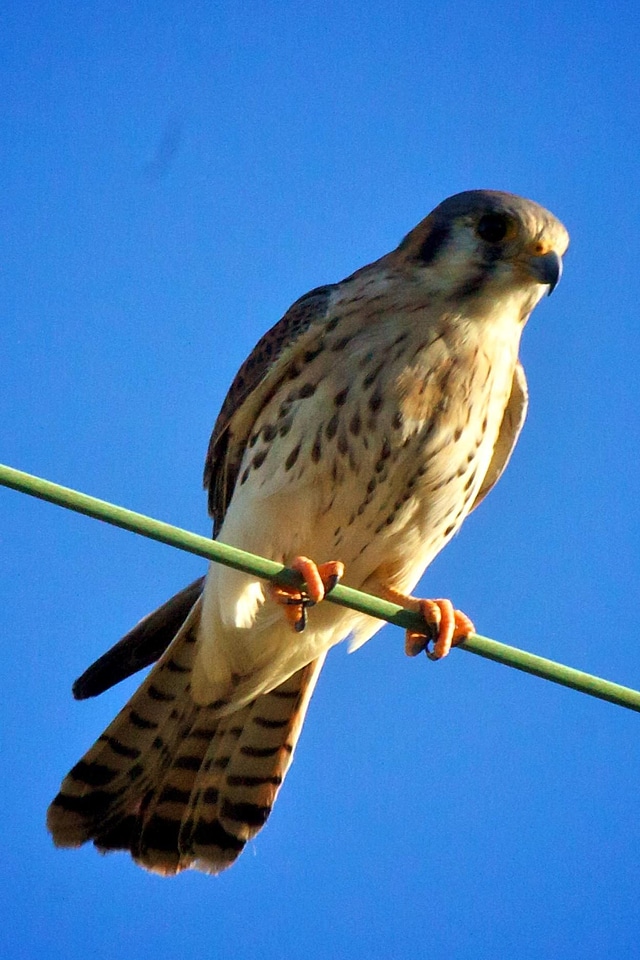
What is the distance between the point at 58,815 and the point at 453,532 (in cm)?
133

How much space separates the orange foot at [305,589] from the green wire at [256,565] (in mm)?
479

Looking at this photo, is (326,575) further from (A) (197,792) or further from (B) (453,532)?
(A) (197,792)

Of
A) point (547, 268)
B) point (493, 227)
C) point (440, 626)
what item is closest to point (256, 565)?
point (440, 626)

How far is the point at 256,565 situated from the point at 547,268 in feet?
5.31

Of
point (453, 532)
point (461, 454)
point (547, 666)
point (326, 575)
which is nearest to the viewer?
point (547, 666)

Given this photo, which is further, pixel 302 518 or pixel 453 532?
pixel 453 532

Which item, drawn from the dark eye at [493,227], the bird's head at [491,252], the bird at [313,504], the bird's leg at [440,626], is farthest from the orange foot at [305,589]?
the dark eye at [493,227]

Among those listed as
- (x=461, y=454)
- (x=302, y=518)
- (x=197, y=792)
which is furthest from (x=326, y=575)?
(x=197, y=792)

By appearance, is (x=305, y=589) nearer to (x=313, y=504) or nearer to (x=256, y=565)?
(x=313, y=504)

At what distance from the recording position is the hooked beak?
11.4 ft

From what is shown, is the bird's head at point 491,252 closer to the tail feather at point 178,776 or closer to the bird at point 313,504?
the bird at point 313,504

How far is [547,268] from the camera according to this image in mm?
3482

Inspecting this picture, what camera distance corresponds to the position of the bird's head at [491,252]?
3516mm

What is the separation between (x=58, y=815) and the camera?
12.3ft
